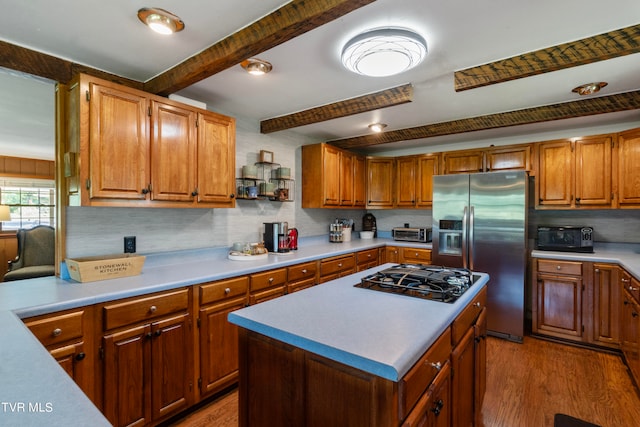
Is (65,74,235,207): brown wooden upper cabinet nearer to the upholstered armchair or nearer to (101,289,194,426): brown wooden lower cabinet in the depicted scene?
(101,289,194,426): brown wooden lower cabinet

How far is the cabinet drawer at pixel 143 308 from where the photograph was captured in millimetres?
1778

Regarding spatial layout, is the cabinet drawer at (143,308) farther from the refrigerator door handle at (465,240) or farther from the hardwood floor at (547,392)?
the refrigerator door handle at (465,240)

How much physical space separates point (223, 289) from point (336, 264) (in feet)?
4.83

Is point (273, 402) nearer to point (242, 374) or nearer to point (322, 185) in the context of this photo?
point (242, 374)

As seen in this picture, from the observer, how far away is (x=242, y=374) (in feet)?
4.45

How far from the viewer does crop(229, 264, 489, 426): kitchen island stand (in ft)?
3.21

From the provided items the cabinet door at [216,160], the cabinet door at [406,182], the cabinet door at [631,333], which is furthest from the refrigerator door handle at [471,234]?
the cabinet door at [216,160]

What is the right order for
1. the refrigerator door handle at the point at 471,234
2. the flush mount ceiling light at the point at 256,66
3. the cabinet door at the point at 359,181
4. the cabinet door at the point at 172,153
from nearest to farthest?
the flush mount ceiling light at the point at 256,66
the cabinet door at the point at 172,153
the refrigerator door handle at the point at 471,234
the cabinet door at the point at 359,181

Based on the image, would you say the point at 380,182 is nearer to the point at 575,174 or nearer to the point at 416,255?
the point at 416,255

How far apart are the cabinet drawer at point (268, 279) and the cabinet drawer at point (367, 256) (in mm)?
1285

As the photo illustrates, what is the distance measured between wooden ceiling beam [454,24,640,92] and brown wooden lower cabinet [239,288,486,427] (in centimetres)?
157

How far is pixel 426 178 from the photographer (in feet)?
14.5

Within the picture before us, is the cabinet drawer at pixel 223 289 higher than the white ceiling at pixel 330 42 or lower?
lower

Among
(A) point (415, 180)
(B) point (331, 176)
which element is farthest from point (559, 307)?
(B) point (331, 176)
